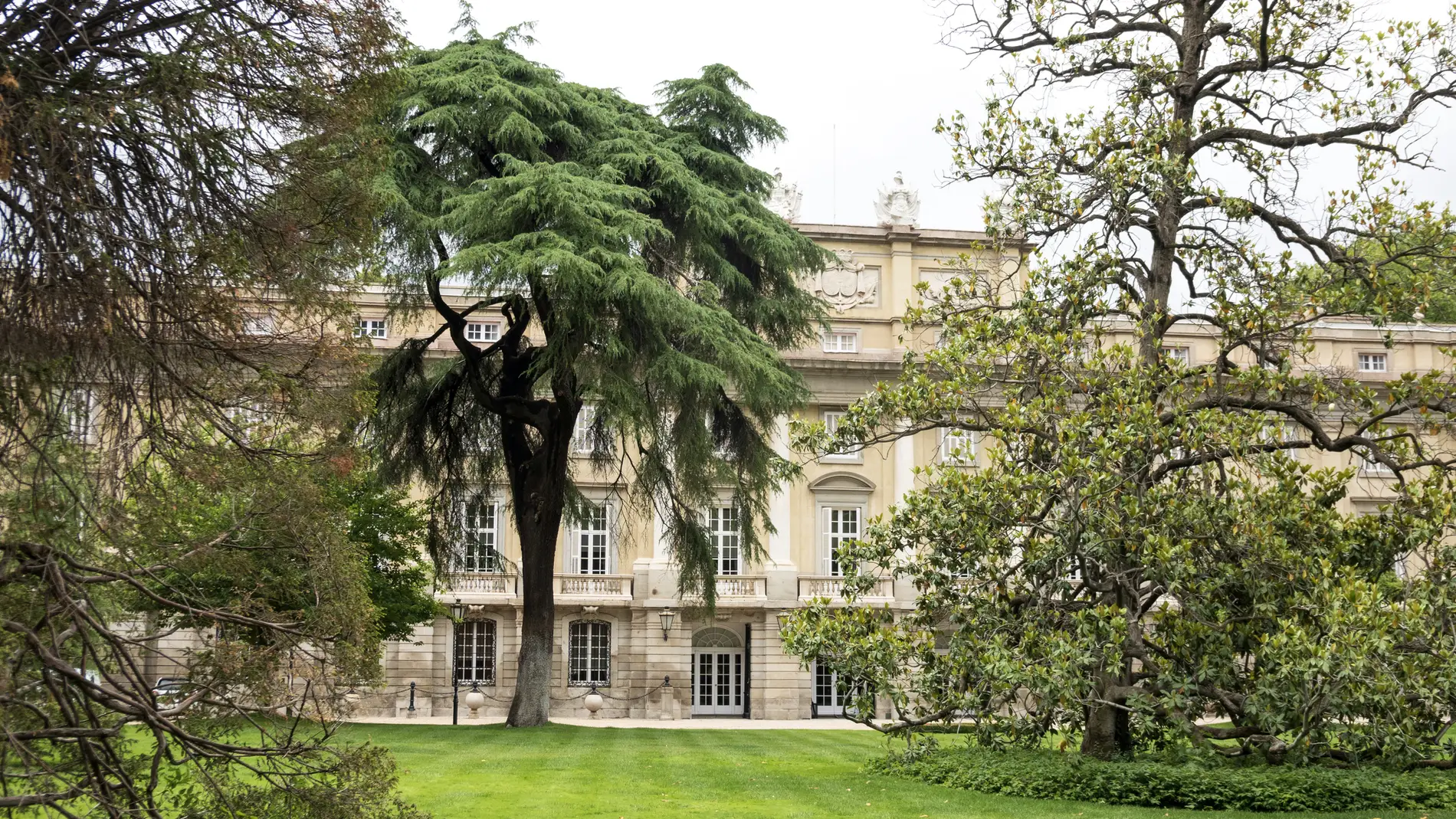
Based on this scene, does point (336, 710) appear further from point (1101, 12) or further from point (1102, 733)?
point (1101, 12)

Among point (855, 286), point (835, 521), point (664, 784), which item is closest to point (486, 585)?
point (835, 521)

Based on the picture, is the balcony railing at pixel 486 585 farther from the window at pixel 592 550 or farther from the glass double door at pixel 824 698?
the glass double door at pixel 824 698

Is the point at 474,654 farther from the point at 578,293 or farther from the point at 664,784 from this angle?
the point at 664,784

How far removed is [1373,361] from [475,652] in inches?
1118

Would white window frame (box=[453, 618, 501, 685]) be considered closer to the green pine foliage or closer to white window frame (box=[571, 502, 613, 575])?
white window frame (box=[571, 502, 613, 575])

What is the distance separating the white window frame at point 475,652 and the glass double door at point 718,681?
5.80 m

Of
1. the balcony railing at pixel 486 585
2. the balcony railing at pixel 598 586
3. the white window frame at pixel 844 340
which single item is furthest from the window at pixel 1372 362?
the balcony railing at pixel 486 585

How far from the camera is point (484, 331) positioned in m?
40.8

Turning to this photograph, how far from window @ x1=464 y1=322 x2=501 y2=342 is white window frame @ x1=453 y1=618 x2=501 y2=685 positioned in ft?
26.7

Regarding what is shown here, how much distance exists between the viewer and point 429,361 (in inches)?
1082

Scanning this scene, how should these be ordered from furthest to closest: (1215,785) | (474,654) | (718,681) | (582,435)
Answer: (718,681), (474,654), (582,435), (1215,785)

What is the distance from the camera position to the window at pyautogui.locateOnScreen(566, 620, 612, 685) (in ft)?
131

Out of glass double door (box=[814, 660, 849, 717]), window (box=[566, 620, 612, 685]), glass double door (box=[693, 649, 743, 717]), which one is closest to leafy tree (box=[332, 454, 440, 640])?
window (box=[566, 620, 612, 685])

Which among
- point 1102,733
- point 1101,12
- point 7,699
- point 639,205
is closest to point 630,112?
point 639,205
